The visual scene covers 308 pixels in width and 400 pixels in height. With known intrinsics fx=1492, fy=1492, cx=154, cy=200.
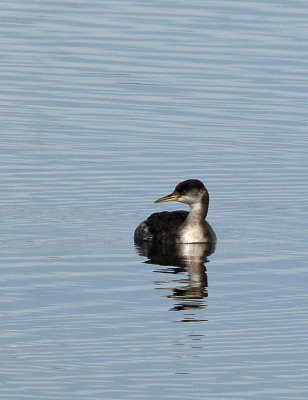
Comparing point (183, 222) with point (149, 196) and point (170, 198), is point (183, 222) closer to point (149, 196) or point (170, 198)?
point (170, 198)

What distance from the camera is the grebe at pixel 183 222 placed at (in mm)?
21766

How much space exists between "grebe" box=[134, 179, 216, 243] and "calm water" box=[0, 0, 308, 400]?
1.03ft

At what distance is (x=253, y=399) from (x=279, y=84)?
18.5 m

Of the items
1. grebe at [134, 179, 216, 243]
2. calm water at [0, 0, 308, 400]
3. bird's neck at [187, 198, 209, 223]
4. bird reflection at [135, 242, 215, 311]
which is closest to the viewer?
calm water at [0, 0, 308, 400]

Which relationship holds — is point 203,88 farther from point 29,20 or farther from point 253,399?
point 253,399

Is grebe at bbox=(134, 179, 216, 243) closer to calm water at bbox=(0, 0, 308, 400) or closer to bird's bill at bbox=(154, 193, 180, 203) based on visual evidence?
bird's bill at bbox=(154, 193, 180, 203)

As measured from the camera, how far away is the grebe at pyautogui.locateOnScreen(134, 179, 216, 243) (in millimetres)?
21766

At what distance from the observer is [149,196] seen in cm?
2345

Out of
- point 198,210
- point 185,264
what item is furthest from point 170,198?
point 185,264

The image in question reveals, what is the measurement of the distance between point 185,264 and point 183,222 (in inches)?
62.4

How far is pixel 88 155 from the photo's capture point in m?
25.6

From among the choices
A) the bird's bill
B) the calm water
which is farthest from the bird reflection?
the bird's bill

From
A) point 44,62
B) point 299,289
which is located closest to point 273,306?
point 299,289

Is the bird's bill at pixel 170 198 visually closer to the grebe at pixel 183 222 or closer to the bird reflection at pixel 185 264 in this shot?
the grebe at pixel 183 222
